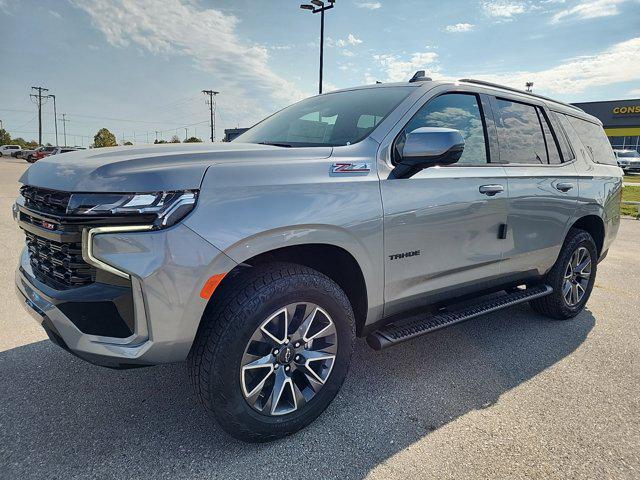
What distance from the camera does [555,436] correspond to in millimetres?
2441

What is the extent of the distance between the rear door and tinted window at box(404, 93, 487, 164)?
9.3 inches

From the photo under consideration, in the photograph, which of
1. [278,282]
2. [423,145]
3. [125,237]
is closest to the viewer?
[125,237]

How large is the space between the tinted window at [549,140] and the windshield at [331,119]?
1.64 metres

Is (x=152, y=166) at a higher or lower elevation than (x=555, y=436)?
higher

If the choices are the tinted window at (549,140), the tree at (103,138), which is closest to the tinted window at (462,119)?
the tinted window at (549,140)

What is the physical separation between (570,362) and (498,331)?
0.68 metres

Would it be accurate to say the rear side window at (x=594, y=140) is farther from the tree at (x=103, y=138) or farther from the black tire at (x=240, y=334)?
the tree at (x=103, y=138)

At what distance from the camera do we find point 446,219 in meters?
2.81

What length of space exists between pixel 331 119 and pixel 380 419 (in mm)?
1958

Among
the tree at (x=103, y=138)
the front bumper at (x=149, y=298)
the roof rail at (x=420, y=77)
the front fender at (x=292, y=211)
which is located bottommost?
the front bumper at (x=149, y=298)

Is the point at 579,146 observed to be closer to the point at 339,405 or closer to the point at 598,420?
the point at 598,420

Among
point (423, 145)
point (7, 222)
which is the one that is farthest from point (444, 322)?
point (7, 222)

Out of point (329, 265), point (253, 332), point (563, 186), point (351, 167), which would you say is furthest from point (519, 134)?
point (253, 332)

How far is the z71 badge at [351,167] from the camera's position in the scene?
2373 mm
